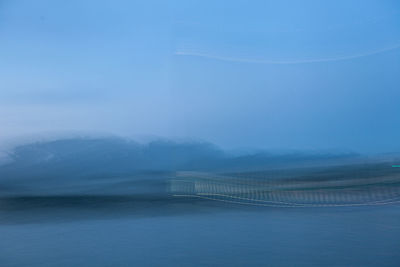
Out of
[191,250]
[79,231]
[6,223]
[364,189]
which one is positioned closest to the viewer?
[191,250]

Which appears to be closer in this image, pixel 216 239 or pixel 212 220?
pixel 216 239

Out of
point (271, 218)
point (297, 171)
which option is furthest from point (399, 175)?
point (271, 218)

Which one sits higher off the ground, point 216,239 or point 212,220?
point 212,220

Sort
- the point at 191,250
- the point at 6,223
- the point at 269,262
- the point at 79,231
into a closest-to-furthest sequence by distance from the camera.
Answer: the point at 269,262, the point at 191,250, the point at 79,231, the point at 6,223

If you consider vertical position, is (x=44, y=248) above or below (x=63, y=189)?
below

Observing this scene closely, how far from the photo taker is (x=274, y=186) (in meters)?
7.42

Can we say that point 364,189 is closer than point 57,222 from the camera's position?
No

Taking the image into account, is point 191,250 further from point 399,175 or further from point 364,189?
point 399,175

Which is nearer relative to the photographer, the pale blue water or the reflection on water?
the pale blue water

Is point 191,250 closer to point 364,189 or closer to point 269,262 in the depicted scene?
point 269,262

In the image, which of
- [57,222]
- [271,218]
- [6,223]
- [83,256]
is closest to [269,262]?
[83,256]

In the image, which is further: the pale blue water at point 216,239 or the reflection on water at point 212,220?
the reflection on water at point 212,220

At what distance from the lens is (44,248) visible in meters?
4.74

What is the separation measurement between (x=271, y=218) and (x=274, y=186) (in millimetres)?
1236
